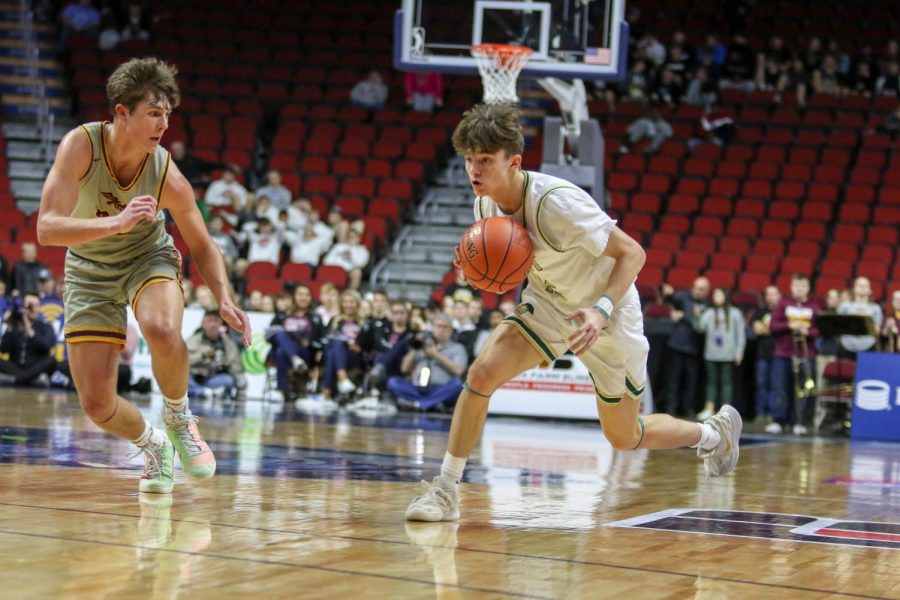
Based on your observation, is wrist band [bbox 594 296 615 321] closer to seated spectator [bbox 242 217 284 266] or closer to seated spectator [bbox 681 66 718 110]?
seated spectator [bbox 242 217 284 266]

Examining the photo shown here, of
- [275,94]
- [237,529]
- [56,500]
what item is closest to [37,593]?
[237,529]

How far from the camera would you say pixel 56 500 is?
4539mm

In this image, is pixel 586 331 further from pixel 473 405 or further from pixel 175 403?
pixel 175 403

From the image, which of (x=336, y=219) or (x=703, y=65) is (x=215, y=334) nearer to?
(x=336, y=219)

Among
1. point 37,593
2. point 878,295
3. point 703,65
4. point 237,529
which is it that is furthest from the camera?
point 703,65

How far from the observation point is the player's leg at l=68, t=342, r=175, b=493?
192 inches

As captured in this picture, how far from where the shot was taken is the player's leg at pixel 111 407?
4.88 metres

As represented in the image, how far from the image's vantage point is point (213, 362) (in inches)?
500

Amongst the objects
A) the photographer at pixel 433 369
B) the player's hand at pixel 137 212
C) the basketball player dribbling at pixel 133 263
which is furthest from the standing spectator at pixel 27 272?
the player's hand at pixel 137 212

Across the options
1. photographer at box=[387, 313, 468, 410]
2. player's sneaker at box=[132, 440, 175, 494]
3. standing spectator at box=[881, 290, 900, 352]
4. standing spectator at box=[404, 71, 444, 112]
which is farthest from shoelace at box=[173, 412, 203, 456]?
standing spectator at box=[404, 71, 444, 112]

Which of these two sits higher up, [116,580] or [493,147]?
[493,147]

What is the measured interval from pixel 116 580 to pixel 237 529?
3.05 ft

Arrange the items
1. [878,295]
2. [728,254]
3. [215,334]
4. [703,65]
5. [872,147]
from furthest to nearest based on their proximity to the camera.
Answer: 1. [703,65]
2. [872,147]
3. [728,254]
4. [878,295]
5. [215,334]

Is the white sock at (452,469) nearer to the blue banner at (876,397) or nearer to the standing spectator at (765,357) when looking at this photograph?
the blue banner at (876,397)
